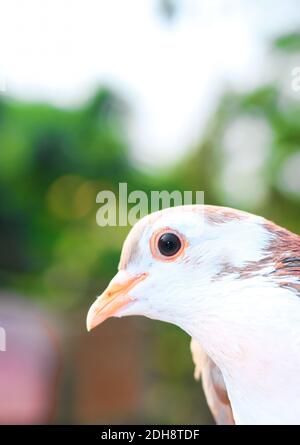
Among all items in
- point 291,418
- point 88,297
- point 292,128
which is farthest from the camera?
point 88,297

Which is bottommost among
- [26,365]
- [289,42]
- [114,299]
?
[26,365]

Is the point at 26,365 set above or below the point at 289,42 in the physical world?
below

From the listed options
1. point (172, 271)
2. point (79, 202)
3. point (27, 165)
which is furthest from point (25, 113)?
point (172, 271)

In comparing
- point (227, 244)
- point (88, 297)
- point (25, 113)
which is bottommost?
point (88, 297)

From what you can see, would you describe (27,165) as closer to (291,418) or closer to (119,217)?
(119,217)

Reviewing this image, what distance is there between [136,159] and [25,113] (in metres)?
0.26

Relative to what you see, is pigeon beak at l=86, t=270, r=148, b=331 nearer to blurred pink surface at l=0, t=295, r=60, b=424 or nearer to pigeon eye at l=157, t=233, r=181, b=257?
pigeon eye at l=157, t=233, r=181, b=257

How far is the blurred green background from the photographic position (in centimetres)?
166

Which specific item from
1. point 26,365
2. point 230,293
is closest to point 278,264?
point 230,293

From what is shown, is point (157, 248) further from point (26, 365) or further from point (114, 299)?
point (26, 365)

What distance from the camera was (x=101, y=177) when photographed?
68.8 inches

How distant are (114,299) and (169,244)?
0.05 metres

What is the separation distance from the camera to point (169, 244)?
0.53 meters

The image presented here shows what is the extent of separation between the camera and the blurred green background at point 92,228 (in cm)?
166
